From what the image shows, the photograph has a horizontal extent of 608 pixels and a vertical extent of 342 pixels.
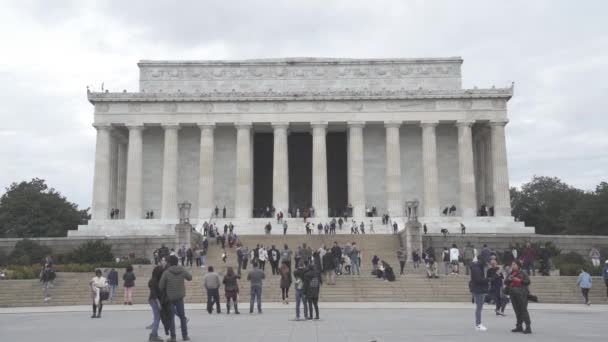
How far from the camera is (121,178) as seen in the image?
236 ft

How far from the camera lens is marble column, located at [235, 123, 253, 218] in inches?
2584

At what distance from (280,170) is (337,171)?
1082 cm

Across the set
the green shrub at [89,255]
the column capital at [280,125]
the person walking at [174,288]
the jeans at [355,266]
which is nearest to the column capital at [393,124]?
the column capital at [280,125]

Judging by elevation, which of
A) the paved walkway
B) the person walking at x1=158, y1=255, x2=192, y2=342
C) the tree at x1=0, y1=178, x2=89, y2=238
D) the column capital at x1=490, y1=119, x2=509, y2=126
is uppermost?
the column capital at x1=490, y1=119, x2=509, y2=126

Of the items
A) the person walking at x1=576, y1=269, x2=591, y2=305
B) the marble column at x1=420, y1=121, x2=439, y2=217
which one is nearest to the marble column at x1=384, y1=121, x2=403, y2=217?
the marble column at x1=420, y1=121, x2=439, y2=217

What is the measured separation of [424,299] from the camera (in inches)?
1266

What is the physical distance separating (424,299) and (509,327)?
13030mm

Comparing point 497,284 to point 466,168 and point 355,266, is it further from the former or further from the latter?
point 466,168

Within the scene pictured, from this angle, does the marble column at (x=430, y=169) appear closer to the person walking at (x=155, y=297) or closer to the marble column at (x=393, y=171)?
the marble column at (x=393, y=171)

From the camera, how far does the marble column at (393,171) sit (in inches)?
2586

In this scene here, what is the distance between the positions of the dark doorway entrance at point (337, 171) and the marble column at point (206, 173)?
1400cm

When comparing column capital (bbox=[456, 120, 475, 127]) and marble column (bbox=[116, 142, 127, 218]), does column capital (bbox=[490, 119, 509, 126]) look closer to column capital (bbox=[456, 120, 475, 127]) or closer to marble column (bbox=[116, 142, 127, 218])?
column capital (bbox=[456, 120, 475, 127])

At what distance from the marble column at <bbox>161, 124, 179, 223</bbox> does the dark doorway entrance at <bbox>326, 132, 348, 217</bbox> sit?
17136 mm

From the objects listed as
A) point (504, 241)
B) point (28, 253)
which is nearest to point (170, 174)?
point (28, 253)
